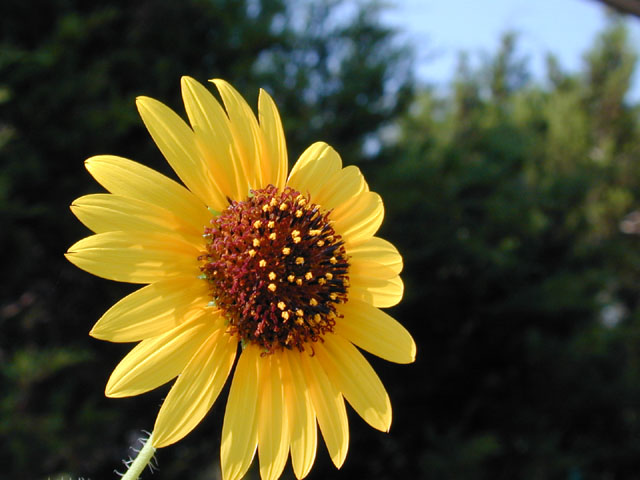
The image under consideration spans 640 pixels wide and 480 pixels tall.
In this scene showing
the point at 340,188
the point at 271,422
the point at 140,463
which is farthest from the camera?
the point at 340,188

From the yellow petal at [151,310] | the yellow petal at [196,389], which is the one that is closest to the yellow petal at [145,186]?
the yellow petal at [151,310]

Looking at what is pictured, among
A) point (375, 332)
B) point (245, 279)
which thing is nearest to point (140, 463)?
point (245, 279)

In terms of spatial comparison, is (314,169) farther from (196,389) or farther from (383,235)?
(383,235)

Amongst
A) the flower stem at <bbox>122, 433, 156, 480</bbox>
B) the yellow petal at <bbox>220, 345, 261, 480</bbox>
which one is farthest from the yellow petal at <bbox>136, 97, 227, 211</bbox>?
the flower stem at <bbox>122, 433, 156, 480</bbox>

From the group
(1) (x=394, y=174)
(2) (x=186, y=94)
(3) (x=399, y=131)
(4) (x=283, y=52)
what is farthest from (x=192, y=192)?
(3) (x=399, y=131)

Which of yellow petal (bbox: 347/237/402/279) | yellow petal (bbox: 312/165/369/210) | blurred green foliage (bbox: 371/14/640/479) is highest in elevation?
yellow petal (bbox: 312/165/369/210)

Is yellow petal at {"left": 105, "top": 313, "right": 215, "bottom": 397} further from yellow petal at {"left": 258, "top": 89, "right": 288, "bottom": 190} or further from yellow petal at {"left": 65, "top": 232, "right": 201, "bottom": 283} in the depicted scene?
yellow petal at {"left": 258, "top": 89, "right": 288, "bottom": 190}
